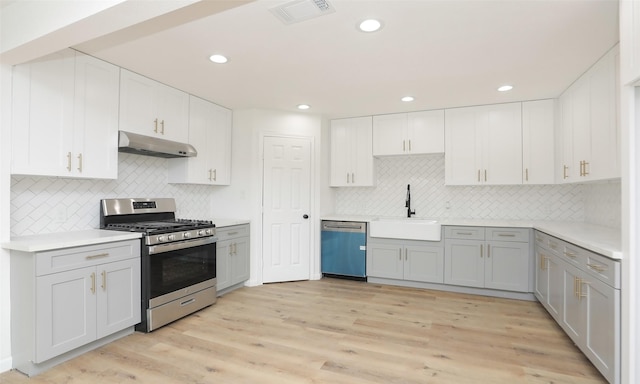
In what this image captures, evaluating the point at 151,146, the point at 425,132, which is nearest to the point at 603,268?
the point at 425,132

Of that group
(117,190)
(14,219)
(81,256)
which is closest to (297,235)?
(117,190)

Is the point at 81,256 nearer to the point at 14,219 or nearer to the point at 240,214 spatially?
the point at 14,219

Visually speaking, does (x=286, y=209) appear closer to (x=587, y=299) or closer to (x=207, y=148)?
(x=207, y=148)

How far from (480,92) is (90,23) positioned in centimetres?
366

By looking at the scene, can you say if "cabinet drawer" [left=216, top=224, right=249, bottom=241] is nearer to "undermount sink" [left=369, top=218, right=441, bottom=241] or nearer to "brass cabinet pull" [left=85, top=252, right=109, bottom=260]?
"brass cabinet pull" [left=85, top=252, right=109, bottom=260]

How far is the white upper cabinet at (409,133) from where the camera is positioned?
456 cm

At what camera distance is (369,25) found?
2.31m

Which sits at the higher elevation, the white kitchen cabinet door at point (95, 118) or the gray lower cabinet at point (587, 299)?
the white kitchen cabinet door at point (95, 118)

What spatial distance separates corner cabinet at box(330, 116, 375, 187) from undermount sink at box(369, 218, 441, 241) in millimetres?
705

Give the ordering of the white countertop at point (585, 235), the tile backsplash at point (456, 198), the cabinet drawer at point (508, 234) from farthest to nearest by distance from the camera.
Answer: the tile backsplash at point (456, 198), the cabinet drawer at point (508, 234), the white countertop at point (585, 235)

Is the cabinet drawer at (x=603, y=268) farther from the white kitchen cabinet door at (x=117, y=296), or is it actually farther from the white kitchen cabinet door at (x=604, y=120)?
the white kitchen cabinet door at (x=117, y=296)

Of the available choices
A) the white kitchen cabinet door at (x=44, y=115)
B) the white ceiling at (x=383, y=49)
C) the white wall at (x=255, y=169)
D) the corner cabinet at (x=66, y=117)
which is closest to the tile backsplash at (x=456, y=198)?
the white wall at (x=255, y=169)

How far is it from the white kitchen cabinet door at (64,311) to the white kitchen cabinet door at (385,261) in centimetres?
318

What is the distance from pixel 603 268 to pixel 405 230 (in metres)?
2.35
